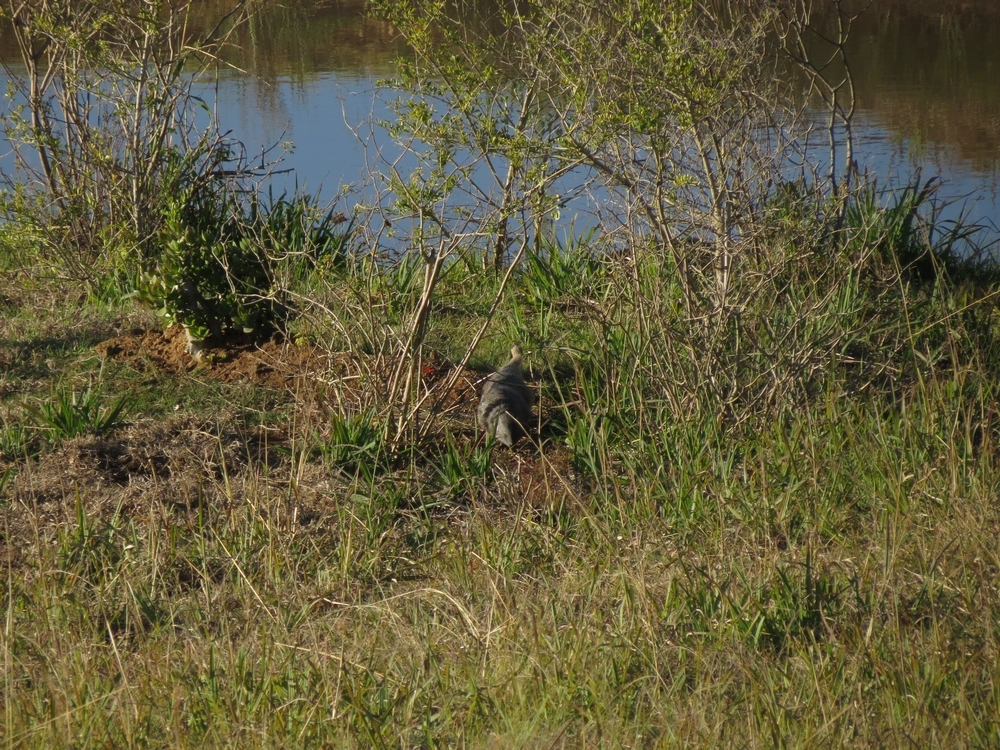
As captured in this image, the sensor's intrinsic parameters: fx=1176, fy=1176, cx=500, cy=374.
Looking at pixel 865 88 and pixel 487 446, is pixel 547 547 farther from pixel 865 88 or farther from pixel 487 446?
pixel 865 88

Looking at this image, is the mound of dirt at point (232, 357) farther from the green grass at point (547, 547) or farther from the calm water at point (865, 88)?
the calm water at point (865, 88)

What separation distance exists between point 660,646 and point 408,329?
197 centimetres

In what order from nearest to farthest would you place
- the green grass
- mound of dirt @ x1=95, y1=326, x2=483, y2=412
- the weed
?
the green grass, the weed, mound of dirt @ x1=95, y1=326, x2=483, y2=412

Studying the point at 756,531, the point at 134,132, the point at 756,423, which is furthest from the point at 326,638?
the point at 134,132

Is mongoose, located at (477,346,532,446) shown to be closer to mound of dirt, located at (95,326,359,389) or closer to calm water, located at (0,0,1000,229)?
mound of dirt, located at (95,326,359,389)

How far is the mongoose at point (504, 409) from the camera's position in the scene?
462 cm

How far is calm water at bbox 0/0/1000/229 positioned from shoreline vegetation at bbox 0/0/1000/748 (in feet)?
5.35

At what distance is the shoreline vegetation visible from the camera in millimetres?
2812

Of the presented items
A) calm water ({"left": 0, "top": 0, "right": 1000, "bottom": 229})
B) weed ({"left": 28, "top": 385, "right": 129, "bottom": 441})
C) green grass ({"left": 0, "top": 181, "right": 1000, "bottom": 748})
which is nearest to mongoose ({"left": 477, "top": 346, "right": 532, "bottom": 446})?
green grass ({"left": 0, "top": 181, "right": 1000, "bottom": 748})

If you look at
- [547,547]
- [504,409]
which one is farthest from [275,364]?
[547,547]

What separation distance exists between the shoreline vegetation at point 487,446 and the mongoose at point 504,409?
118 millimetres

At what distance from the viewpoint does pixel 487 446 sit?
4551 millimetres

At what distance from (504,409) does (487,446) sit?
17cm

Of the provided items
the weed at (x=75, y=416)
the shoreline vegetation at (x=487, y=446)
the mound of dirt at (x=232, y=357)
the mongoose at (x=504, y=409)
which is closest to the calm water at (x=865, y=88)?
the shoreline vegetation at (x=487, y=446)
